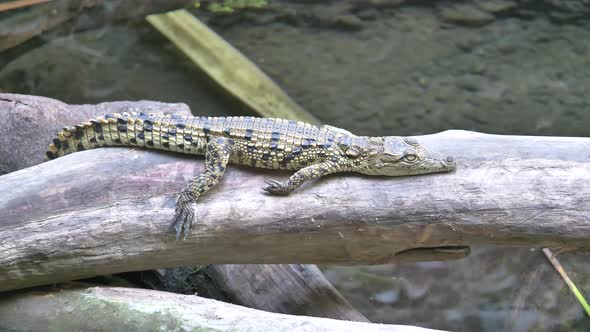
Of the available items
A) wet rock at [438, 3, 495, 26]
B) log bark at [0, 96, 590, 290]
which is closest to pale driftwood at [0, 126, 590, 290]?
log bark at [0, 96, 590, 290]

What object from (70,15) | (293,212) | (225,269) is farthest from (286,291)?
(70,15)

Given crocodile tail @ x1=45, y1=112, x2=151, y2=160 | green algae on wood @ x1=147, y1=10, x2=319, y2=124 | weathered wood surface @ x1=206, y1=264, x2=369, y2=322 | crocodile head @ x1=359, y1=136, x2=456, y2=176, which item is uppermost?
crocodile tail @ x1=45, y1=112, x2=151, y2=160

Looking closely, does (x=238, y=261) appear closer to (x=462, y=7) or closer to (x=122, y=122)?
(x=122, y=122)

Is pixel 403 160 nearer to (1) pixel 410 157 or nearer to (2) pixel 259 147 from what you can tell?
(1) pixel 410 157

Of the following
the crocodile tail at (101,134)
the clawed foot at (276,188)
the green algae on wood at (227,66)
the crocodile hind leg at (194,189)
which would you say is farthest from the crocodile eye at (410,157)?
the green algae on wood at (227,66)

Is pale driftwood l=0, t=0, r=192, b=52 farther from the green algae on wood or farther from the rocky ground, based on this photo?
the green algae on wood

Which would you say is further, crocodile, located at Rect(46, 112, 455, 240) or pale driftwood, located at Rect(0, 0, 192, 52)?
pale driftwood, located at Rect(0, 0, 192, 52)

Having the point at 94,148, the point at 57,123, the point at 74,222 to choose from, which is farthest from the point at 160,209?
the point at 57,123

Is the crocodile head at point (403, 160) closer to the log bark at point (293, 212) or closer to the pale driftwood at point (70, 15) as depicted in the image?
the log bark at point (293, 212)
